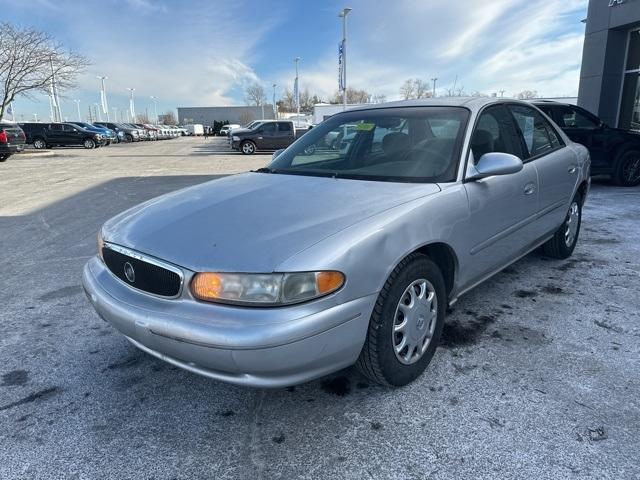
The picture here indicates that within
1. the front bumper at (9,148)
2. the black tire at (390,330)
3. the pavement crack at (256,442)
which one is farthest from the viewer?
the front bumper at (9,148)

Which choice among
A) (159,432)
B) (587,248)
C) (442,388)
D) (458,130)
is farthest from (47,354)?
(587,248)

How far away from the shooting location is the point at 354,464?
2008 millimetres

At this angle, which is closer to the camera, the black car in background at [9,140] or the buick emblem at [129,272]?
the buick emblem at [129,272]

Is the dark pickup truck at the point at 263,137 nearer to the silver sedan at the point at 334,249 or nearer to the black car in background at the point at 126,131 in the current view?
the silver sedan at the point at 334,249

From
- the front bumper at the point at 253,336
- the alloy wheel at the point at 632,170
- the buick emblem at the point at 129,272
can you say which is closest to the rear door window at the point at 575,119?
the alloy wheel at the point at 632,170

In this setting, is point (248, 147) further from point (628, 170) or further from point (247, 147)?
point (628, 170)

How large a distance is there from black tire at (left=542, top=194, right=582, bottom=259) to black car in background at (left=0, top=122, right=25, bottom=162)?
19.6 meters

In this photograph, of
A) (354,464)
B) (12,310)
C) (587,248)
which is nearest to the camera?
(354,464)

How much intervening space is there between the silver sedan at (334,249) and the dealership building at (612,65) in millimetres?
11511

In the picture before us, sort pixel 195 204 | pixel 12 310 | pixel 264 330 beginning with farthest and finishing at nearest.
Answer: pixel 12 310 < pixel 195 204 < pixel 264 330

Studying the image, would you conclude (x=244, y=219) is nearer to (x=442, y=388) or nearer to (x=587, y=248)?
(x=442, y=388)

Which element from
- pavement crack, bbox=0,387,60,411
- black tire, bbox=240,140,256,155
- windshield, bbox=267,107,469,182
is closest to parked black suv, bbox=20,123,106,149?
black tire, bbox=240,140,256,155

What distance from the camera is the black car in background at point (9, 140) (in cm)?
1759

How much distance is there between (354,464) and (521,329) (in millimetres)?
1752
